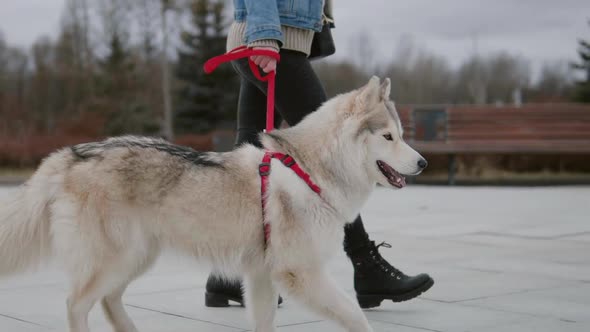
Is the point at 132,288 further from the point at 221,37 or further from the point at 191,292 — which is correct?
the point at 221,37

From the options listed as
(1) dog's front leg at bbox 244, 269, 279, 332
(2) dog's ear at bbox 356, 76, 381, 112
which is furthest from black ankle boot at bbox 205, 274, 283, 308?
(2) dog's ear at bbox 356, 76, 381, 112

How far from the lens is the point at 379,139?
3855 millimetres

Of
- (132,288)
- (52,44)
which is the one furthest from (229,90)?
(132,288)

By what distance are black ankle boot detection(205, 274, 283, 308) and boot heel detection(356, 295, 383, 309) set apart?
1.75 ft

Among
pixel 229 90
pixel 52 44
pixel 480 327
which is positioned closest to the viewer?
pixel 480 327

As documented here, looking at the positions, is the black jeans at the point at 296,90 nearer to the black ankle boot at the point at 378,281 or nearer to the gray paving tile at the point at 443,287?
the black ankle boot at the point at 378,281

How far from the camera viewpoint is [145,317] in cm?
467

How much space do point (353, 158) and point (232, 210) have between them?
65 centimetres

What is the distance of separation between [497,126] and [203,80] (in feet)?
90.3

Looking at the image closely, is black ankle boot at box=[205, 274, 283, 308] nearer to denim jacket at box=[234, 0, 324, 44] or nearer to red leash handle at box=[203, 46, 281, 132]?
red leash handle at box=[203, 46, 281, 132]

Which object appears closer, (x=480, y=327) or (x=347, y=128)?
(x=347, y=128)

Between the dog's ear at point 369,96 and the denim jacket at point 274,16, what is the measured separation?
2.51 ft

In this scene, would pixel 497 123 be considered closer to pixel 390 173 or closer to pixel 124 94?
pixel 390 173

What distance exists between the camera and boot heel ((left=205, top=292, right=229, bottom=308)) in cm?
492
